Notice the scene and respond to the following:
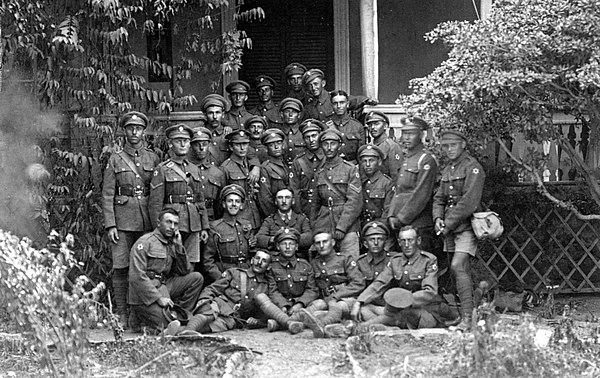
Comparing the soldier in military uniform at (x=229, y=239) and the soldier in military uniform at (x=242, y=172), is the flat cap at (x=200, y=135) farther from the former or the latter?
the soldier in military uniform at (x=229, y=239)

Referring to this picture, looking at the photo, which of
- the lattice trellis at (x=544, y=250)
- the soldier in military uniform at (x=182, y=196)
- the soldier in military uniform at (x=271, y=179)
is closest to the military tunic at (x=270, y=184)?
the soldier in military uniform at (x=271, y=179)

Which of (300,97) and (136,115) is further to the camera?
(300,97)

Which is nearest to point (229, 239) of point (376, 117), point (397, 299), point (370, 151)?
point (370, 151)

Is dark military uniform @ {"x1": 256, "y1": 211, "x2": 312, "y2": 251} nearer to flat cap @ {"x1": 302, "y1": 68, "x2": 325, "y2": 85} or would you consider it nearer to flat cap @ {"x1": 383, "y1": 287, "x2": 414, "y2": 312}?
flat cap @ {"x1": 383, "y1": 287, "x2": 414, "y2": 312}

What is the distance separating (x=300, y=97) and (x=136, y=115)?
242cm

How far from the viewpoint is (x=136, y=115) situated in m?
10.1

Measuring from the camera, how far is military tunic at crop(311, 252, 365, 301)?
984 centimetres

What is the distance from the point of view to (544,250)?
11242 millimetres

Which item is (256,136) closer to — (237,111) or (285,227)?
(237,111)

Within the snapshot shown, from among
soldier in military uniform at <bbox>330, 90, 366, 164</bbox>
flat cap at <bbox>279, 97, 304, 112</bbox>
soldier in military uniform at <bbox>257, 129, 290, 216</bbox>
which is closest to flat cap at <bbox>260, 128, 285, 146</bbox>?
soldier in military uniform at <bbox>257, 129, 290, 216</bbox>

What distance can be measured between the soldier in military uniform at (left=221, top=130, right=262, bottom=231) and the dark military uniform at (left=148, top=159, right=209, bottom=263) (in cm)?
51

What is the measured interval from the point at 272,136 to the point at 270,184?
53 cm

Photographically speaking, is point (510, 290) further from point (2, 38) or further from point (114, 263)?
point (2, 38)

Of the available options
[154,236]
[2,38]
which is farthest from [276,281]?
[2,38]
